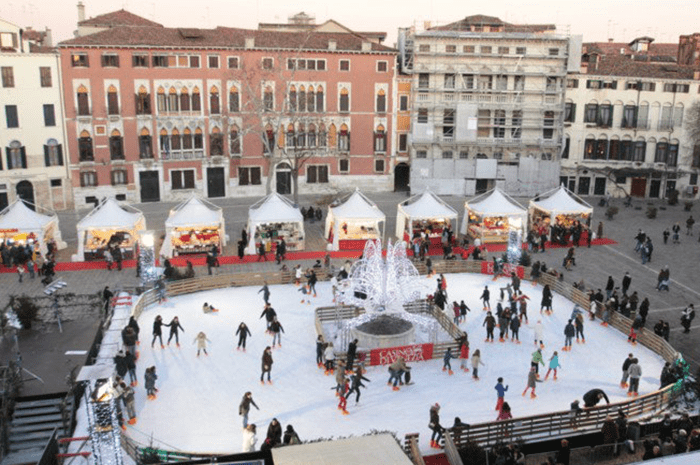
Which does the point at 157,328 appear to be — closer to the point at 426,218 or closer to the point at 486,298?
the point at 486,298

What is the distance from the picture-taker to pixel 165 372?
19422 millimetres

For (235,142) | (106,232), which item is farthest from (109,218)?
(235,142)

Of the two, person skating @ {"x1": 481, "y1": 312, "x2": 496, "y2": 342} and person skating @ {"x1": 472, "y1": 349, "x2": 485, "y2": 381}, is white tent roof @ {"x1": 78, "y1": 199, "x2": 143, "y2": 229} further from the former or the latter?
person skating @ {"x1": 472, "y1": 349, "x2": 485, "y2": 381}

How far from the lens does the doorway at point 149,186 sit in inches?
1720

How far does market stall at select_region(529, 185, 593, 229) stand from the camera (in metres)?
34.8

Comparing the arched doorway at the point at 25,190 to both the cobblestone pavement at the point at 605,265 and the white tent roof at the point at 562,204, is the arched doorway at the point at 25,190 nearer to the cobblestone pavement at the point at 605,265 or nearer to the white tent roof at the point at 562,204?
the cobblestone pavement at the point at 605,265

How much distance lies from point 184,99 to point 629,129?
1256 inches

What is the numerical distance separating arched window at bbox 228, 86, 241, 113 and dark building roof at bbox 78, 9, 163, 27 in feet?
33.2

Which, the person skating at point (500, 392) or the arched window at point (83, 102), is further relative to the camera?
the arched window at point (83, 102)

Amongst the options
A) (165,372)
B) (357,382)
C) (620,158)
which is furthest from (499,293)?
(620,158)

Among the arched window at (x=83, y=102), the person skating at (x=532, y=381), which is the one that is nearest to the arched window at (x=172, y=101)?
the arched window at (x=83, y=102)

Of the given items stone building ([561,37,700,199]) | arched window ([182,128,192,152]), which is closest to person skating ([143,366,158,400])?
arched window ([182,128,192,152])

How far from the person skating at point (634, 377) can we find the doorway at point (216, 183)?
32623mm

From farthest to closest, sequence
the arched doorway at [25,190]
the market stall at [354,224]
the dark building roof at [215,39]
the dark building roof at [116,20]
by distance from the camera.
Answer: the dark building roof at [116,20], the dark building roof at [215,39], the arched doorway at [25,190], the market stall at [354,224]
